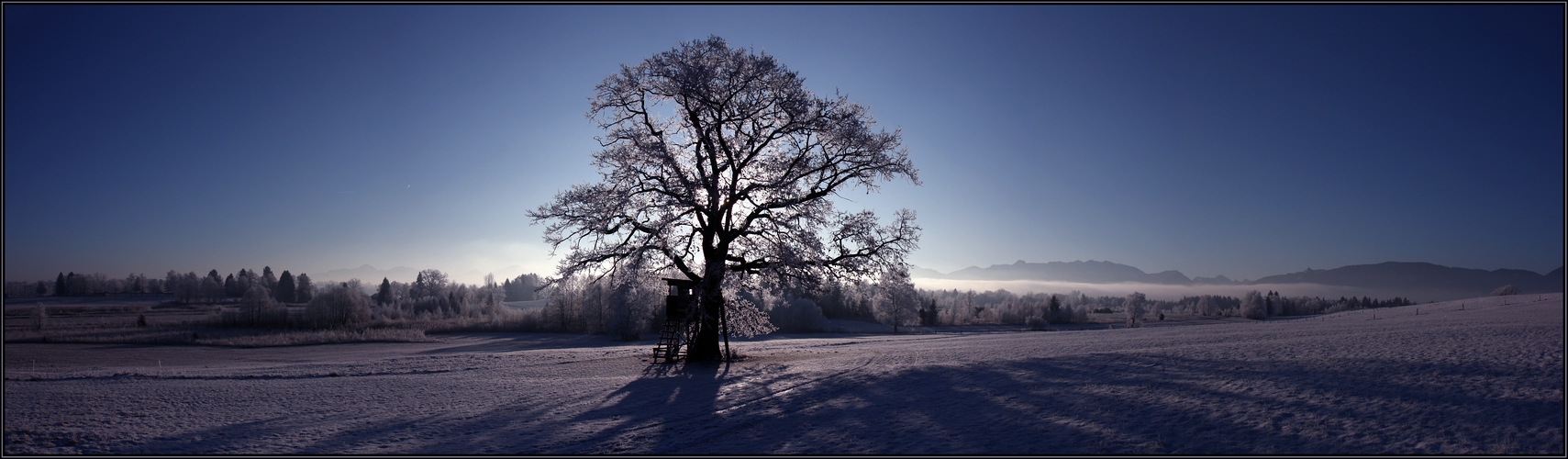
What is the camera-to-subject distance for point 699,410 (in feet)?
36.5

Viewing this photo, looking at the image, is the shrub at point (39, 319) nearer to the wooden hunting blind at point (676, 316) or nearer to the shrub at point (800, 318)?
the shrub at point (800, 318)

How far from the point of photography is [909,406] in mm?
10812

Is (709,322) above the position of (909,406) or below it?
above

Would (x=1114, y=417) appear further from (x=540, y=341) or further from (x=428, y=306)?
(x=428, y=306)

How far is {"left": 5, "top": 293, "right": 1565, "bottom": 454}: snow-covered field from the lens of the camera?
8.34 metres

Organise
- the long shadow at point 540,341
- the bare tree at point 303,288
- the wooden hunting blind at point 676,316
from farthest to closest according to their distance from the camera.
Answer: the bare tree at point 303,288, the long shadow at point 540,341, the wooden hunting blind at point 676,316

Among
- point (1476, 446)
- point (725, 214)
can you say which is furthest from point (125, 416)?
point (1476, 446)

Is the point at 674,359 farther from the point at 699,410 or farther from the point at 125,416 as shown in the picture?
the point at 125,416

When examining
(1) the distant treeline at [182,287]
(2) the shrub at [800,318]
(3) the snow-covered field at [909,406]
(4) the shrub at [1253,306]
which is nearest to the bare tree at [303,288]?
(1) the distant treeline at [182,287]

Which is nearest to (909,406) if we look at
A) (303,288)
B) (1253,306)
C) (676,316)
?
(676,316)

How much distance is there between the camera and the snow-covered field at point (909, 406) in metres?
8.34

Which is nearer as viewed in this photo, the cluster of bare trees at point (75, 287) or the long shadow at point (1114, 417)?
the long shadow at point (1114, 417)

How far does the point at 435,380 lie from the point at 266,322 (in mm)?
71115

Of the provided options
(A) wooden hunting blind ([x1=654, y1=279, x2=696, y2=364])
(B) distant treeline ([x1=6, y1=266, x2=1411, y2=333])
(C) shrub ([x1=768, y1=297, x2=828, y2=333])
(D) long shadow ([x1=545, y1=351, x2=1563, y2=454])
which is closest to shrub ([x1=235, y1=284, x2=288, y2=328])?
(B) distant treeline ([x1=6, y1=266, x2=1411, y2=333])
